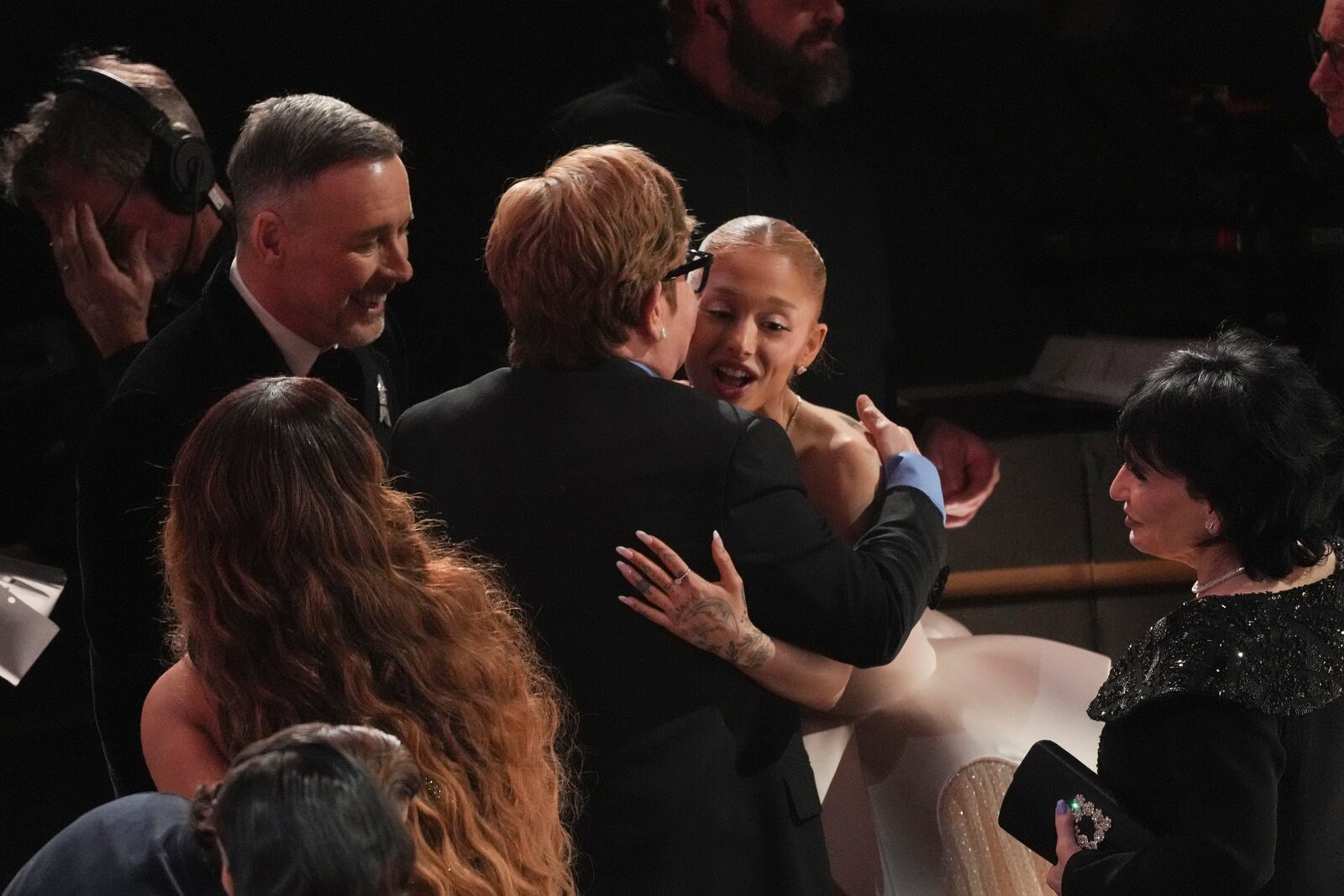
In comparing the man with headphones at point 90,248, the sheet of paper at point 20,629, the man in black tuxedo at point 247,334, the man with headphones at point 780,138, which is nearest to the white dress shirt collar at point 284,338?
the man in black tuxedo at point 247,334

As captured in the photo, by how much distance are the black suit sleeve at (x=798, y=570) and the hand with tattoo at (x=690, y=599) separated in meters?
0.03

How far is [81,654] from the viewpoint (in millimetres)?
2803

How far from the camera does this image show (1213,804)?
151 centimetres

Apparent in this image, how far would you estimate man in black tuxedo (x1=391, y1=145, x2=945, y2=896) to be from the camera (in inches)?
69.2

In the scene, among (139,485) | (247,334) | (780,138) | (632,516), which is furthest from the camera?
(780,138)

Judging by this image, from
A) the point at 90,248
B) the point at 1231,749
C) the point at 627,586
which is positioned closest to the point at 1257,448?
the point at 1231,749

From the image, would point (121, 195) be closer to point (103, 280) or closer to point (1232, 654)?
point (103, 280)

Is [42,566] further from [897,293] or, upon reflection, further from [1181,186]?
[1181,186]

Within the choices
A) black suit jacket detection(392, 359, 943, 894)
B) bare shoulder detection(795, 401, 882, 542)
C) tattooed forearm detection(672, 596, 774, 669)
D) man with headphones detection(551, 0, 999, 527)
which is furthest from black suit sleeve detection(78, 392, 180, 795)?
man with headphones detection(551, 0, 999, 527)

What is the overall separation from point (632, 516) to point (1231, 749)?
0.70 m

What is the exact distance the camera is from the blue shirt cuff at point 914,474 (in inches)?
80.2

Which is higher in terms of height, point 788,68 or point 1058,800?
point 788,68

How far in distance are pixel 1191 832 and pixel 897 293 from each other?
181 centimetres

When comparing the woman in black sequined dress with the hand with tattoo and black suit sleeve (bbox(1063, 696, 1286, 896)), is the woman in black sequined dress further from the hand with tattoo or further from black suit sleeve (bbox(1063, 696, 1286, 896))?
the hand with tattoo
